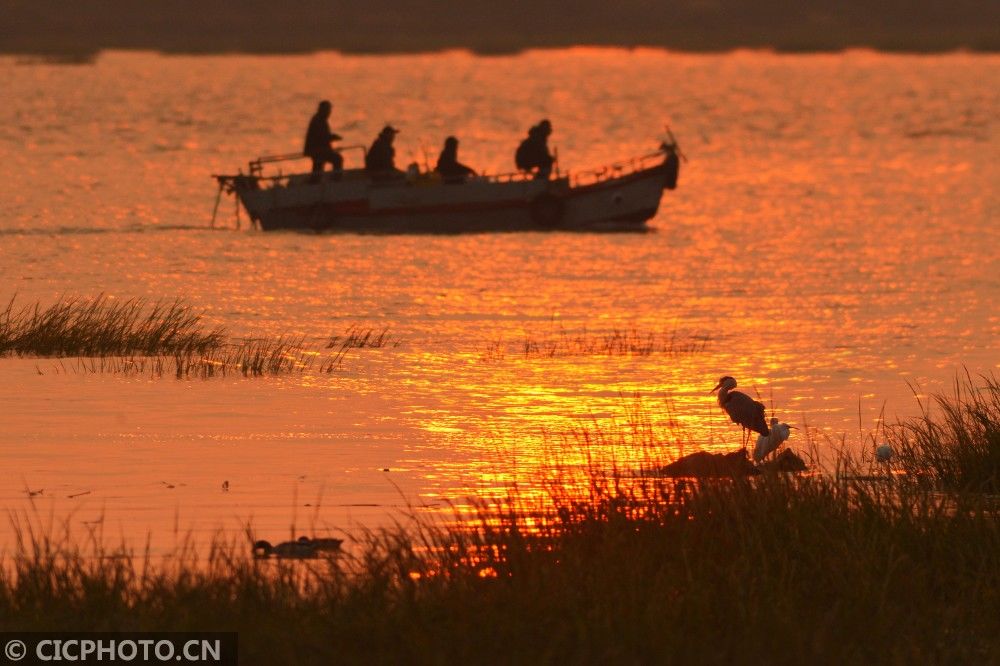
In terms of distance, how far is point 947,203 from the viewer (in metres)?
57.8

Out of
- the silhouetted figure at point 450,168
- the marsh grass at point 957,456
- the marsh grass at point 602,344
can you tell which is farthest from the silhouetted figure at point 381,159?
the marsh grass at point 957,456

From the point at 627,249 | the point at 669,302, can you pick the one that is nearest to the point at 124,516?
the point at 669,302

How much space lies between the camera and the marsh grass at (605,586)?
27.5ft

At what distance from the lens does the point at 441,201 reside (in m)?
41.4

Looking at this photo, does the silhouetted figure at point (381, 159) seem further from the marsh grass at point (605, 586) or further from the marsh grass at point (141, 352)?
the marsh grass at point (605, 586)

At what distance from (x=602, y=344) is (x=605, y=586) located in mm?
13902

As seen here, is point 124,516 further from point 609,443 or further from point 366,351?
point 366,351

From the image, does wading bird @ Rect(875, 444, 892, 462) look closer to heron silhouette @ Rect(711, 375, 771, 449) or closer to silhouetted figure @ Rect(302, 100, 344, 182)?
heron silhouette @ Rect(711, 375, 771, 449)

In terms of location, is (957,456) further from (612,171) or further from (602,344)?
(612,171)

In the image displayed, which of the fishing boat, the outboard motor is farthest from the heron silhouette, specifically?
the outboard motor

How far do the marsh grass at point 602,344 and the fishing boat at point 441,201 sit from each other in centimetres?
1607

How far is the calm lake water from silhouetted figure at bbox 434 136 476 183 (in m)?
1.29

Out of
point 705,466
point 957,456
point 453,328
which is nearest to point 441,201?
point 453,328

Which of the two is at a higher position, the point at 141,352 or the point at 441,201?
the point at 441,201
